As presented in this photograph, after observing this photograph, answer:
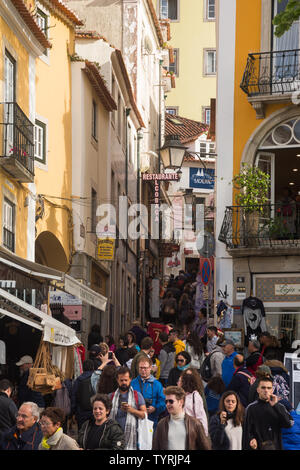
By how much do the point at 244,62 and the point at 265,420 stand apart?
16.9 m

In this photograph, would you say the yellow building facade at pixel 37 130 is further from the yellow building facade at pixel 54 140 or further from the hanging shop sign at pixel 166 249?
the hanging shop sign at pixel 166 249

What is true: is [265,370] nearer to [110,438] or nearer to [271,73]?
[110,438]

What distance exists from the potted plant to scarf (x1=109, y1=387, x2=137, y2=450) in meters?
13.9

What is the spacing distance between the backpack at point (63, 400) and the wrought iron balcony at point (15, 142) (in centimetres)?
643

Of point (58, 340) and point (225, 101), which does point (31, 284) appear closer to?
point (58, 340)

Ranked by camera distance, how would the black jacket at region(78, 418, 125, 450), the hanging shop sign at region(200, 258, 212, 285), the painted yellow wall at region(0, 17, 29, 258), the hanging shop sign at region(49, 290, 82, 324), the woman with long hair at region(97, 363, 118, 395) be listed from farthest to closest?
1. the hanging shop sign at region(200, 258, 212, 285)
2. the hanging shop sign at region(49, 290, 82, 324)
3. the painted yellow wall at region(0, 17, 29, 258)
4. the woman with long hair at region(97, 363, 118, 395)
5. the black jacket at region(78, 418, 125, 450)

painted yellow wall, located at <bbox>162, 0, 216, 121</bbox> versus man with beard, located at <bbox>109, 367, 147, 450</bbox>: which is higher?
painted yellow wall, located at <bbox>162, 0, 216, 121</bbox>

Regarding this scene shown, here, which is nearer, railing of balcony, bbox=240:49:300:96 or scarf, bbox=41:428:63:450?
scarf, bbox=41:428:63:450

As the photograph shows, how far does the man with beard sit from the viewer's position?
39.5 feet

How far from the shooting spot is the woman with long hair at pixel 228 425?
38.3 ft

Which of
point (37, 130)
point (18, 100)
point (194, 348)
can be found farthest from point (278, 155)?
point (194, 348)

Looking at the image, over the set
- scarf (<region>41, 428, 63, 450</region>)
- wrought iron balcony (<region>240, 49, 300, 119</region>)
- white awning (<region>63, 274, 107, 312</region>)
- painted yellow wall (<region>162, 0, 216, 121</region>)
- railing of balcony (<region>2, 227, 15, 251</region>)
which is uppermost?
painted yellow wall (<region>162, 0, 216, 121</region>)

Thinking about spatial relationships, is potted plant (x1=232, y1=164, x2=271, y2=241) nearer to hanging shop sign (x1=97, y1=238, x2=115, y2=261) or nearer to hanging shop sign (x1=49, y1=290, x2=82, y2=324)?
hanging shop sign (x1=49, y1=290, x2=82, y2=324)

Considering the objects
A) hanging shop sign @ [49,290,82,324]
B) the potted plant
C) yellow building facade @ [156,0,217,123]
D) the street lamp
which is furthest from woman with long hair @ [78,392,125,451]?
yellow building facade @ [156,0,217,123]
